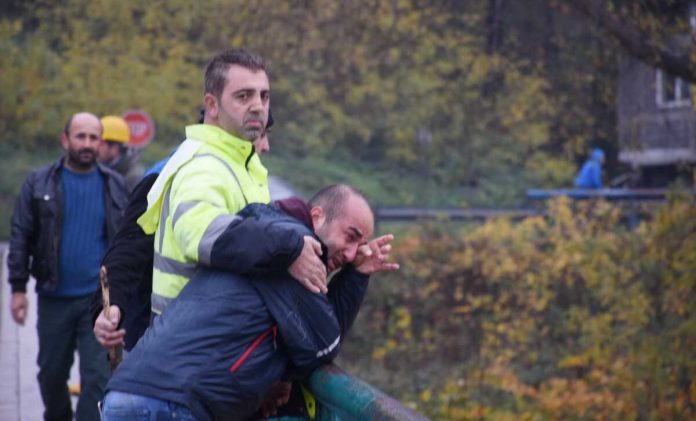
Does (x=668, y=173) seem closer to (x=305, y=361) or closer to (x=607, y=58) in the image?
(x=607, y=58)

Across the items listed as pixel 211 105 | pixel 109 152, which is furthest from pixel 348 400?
pixel 109 152

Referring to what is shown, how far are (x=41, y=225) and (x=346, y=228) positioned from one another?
3975 mm

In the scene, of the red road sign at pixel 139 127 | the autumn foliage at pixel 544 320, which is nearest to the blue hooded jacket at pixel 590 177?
the autumn foliage at pixel 544 320

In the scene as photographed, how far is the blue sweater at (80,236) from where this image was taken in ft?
23.9

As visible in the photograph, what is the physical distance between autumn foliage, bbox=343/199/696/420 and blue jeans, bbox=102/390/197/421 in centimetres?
864

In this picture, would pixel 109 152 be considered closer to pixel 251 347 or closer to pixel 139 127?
pixel 251 347

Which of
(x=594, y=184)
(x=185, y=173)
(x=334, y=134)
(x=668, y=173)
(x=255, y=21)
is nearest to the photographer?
(x=185, y=173)

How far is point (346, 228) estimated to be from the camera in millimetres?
3744

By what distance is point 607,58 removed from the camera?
526 inches

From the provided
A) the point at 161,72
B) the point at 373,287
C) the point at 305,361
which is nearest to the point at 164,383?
the point at 305,361

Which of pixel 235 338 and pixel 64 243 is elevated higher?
pixel 235 338

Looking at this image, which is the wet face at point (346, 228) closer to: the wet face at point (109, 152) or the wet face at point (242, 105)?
the wet face at point (242, 105)

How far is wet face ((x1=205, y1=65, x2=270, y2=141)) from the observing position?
3.84 meters

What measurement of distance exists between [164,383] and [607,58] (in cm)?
1072
